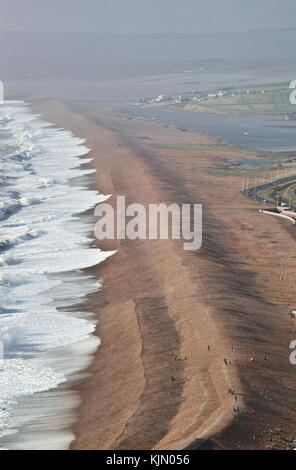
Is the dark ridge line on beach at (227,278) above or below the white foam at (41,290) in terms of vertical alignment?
above

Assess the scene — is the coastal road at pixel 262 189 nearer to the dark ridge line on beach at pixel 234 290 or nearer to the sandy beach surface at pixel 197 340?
the sandy beach surface at pixel 197 340

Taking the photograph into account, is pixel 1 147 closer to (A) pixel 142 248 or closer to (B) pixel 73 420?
(A) pixel 142 248

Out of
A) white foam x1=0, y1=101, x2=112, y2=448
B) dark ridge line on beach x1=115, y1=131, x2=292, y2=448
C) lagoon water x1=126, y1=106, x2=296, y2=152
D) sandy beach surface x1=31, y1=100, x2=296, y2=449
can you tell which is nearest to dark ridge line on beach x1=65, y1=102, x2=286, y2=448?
dark ridge line on beach x1=115, y1=131, x2=292, y2=448

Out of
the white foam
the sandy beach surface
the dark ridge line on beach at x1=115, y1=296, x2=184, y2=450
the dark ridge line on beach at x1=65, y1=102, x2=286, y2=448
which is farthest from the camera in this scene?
the dark ridge line on beach at x1=65, y1=102, x2=286, y2=448

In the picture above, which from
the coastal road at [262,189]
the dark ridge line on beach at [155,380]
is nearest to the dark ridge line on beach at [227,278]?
the dark ridge line on beach at [155,380]

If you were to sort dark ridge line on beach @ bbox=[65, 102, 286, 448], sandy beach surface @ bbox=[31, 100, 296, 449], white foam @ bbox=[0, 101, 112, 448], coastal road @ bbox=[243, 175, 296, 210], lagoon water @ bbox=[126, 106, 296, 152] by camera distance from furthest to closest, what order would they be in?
lagoon water @ bbox=[126, 106, 296, 152], coastal road @ bbox=[243, 175, 296, 210], dark ridge line on beach @ bbox=[65, 102, 286, 448], white foam @ bbox=[0, 101, 112, 448], sandy beach surface @ bbox=[31, 100, 296, 449]

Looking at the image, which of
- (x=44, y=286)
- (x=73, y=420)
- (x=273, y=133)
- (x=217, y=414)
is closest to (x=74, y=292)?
(x=44, y=286)

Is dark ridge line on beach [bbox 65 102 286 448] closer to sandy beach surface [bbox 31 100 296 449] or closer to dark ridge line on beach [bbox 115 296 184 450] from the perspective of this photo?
sandy beach surface [bbox 31 100 296 449]
